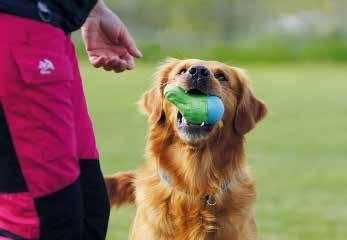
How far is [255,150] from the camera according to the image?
39.5ft

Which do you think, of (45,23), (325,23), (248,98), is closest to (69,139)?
(45,23)

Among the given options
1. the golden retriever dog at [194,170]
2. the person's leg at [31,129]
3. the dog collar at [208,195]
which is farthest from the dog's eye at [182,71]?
the person's leg at [31,129]

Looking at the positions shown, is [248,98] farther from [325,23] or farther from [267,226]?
[325,23]

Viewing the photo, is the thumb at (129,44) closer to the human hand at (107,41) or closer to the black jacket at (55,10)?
the human hand at (107,41)

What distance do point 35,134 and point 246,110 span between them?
2.85 m

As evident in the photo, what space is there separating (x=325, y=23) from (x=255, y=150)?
80.3 ft

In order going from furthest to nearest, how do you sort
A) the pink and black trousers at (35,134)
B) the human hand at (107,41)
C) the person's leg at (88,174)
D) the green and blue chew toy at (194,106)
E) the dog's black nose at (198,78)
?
the dog's black nose at (198,78) < the green and blue chew toy at (194,106) < the human hand at (107,41) < the person's leg at (88,174) < the pink and black trousers at (35,134)

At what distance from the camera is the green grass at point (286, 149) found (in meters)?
7.34

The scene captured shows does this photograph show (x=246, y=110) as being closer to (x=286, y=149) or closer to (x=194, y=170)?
(x=194, y=170)

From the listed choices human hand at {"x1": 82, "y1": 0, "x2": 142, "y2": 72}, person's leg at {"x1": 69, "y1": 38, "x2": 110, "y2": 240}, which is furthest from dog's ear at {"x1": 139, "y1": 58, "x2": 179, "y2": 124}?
person's leg at {"x1": 69, "y1": 38, "x2": 110, "y2": 240}

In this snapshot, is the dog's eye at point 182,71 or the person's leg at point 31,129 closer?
the person's leg at point 31,129

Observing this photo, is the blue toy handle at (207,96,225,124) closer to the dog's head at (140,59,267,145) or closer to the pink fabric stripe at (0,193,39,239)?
the dog's head at (140,59,267,145)

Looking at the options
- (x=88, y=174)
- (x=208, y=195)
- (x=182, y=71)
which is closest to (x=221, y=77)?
(x=182, y=71)

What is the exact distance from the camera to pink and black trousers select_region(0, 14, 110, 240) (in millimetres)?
2779
